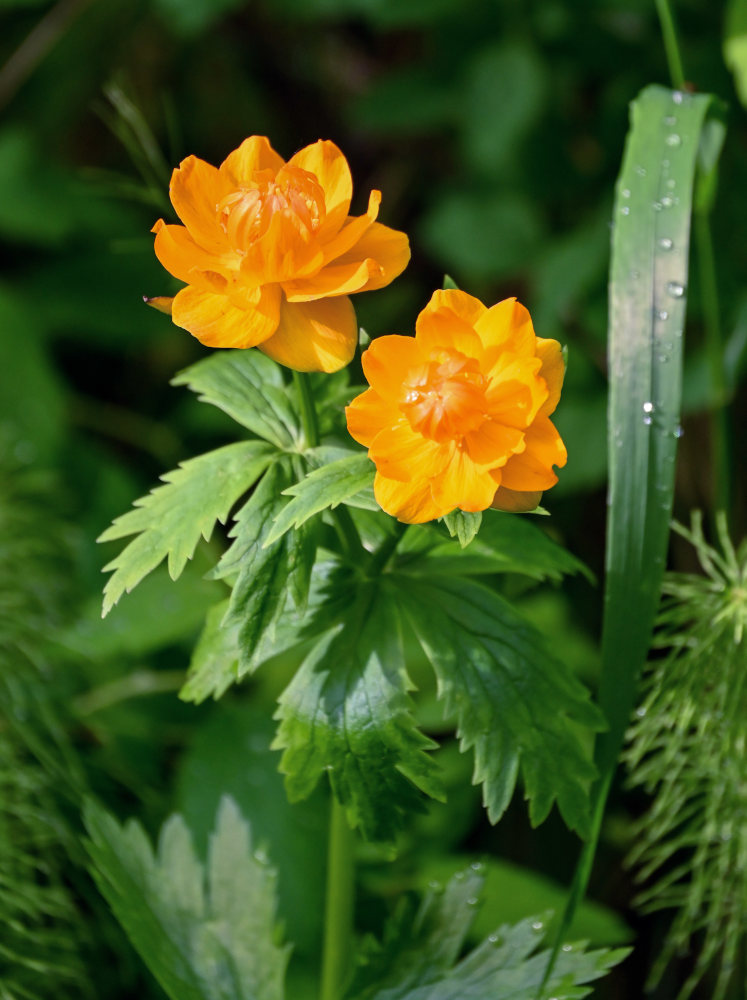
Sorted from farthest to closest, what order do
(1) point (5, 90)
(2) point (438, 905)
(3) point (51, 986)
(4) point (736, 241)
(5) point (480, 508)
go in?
(1) point (5, 90) < (4) point (736, 241) < (3) point (51, 986) < (2) point (438, 905) < (5) point (480, 508)

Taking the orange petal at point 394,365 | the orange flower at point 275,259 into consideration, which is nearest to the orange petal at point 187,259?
the orange flower at point 275,259

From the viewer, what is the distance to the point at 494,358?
584 mm

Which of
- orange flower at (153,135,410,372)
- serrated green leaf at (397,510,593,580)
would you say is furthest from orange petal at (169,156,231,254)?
serrated green leaf at (397,510,593,580)

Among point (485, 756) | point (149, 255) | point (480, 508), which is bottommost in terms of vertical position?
point (485, 756)

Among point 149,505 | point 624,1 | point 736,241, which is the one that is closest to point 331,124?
point 624,1

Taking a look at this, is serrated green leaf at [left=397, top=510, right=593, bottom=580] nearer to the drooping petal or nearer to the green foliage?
the green foliage

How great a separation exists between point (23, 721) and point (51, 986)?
260 millimetres

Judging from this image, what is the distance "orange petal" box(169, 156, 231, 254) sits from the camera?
614 millimetres

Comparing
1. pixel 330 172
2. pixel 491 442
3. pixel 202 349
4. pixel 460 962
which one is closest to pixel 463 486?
pixel 491 442

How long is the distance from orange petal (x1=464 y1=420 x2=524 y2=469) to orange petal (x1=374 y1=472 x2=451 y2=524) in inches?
1.3

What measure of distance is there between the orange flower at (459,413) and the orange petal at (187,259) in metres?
0.11

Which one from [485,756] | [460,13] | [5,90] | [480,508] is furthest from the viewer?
[5,90]

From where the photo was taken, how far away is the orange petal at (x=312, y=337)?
1.97 ft

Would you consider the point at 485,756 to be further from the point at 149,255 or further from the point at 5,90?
the point at 5,90
